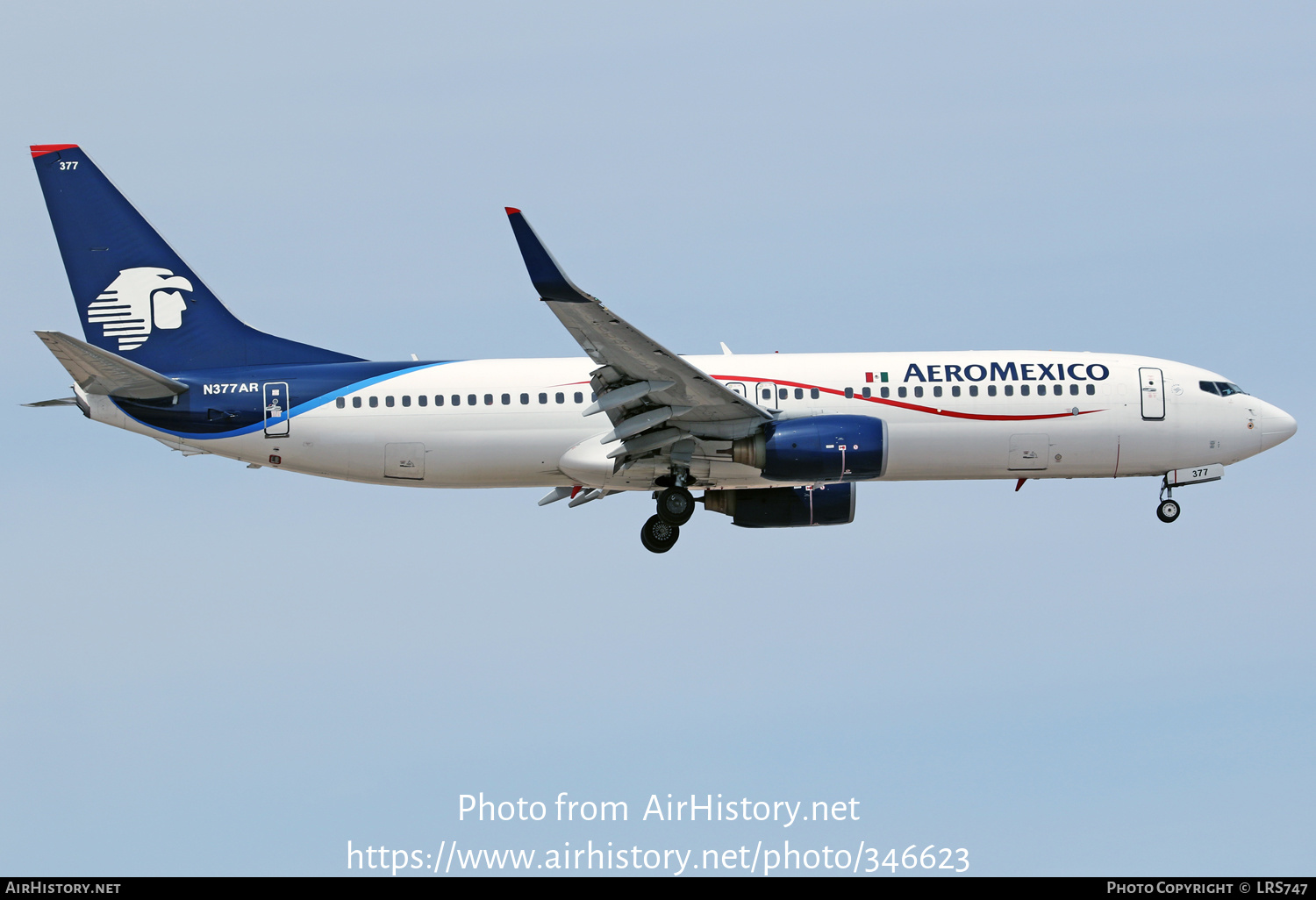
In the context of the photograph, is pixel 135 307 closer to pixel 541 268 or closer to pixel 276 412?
pixel 276 412

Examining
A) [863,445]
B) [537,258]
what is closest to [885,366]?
[863,445]

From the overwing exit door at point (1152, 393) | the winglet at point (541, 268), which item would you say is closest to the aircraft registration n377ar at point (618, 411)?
the overwing exit door at point (1152, 393)

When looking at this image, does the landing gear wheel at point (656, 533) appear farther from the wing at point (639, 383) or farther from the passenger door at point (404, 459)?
the passenger door at point (404, 459)

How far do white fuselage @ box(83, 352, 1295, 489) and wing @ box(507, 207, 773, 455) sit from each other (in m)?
0.88

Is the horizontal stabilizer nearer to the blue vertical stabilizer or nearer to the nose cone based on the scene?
the blue vertical stabilizer

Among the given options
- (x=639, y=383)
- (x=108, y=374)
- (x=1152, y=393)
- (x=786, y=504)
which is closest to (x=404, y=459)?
(x=639, y=383)

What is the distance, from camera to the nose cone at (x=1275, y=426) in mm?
→ 38469

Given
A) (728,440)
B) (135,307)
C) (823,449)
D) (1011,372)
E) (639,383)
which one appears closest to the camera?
(639,383)

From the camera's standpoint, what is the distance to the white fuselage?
119ft

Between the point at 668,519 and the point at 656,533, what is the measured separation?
1.61 ft

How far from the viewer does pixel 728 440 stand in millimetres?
35438

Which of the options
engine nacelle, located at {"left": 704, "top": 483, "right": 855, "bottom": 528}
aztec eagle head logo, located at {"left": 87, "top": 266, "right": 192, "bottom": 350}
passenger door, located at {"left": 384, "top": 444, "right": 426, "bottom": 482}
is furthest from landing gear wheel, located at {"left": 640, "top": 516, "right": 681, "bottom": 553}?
aztec eagle head logo, located at {"left": 87, "top": 266, "right": 192, "bottom": 350}

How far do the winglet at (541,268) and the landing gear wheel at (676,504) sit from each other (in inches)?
299

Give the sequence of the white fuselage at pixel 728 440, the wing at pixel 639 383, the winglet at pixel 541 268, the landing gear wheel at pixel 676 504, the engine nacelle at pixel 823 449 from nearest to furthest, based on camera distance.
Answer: the winglet at pixel 541 268 < the wing at pixel 639 383 < the engine nacelle at pixel 823 449 < the white fuselage at pixel 728 440 < the landing gear wheel at pixel 676 504
